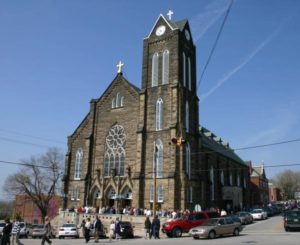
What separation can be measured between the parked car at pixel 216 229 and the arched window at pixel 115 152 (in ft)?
59.3

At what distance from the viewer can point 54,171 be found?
56938 mm

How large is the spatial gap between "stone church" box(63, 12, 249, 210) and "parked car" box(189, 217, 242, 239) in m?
10.8

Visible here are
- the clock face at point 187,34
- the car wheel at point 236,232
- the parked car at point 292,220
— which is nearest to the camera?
the car wheel at point 236,232

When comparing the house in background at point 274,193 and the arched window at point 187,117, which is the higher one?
the arched window at point 187,117

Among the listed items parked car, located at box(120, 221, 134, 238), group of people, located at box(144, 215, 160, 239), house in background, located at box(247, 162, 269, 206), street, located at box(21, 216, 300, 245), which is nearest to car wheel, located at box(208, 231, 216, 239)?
street, located at box(21, 216, 300, 245)

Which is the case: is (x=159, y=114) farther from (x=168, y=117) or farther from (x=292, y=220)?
(x=292, y=220)

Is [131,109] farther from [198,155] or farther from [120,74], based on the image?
[198,155]

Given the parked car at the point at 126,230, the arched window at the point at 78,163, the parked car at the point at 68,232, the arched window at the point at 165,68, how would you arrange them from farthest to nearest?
1. the arched window at the point at 78,163
2. the arched window at the point at 165,68
3. the parked car at the point at 68,232
4. the parked car at the point at 126,230

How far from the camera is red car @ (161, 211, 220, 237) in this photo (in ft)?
86.0

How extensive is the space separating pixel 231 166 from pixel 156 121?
25430 millimetres

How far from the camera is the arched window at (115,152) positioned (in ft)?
136

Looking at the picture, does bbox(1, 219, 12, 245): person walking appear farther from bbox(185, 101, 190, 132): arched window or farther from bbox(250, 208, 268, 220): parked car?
bbox(250, 208, 268, 220): parked car

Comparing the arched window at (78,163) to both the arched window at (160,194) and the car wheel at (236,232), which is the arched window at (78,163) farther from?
the car wheel at (236,232)

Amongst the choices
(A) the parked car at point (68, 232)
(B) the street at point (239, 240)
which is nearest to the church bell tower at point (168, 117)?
(A) the parked car at point (68, 232)
